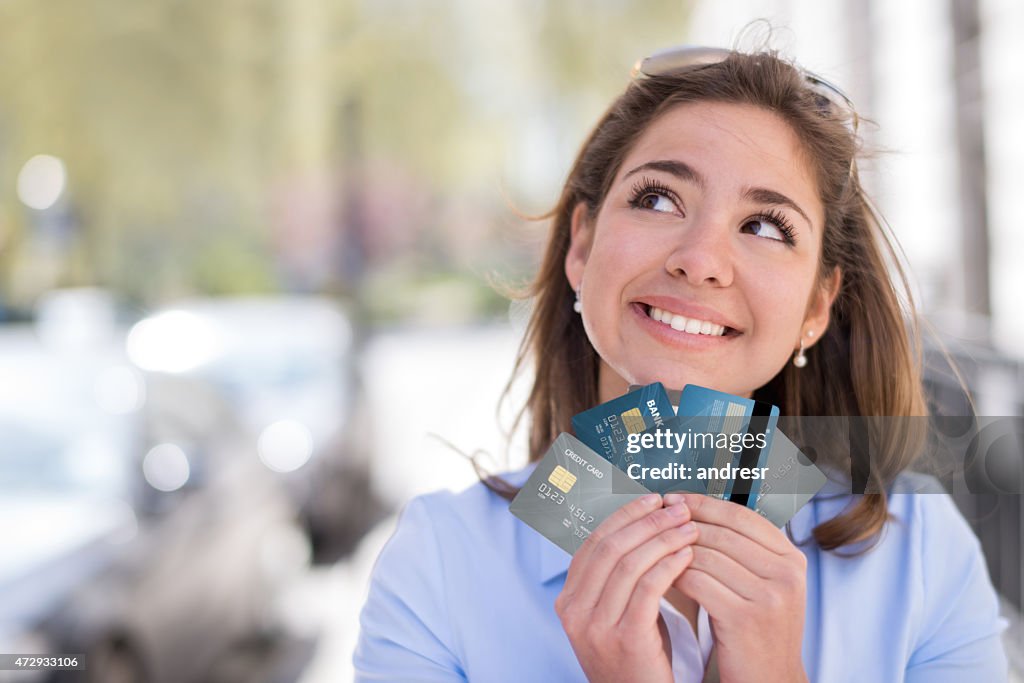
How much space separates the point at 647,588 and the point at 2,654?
2545mm

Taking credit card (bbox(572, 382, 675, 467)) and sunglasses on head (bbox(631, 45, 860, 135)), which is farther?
sunglasses on head (bbox(631, 45, 860, 135))

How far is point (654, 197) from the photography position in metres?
1.51

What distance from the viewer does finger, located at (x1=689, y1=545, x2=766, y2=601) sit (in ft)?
4.09

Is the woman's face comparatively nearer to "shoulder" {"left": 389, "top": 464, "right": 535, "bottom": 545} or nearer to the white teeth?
the white teeth

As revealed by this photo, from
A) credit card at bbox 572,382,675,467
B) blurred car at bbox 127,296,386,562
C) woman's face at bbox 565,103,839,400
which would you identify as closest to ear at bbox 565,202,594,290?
woman's face at bbox 565,103,839,400

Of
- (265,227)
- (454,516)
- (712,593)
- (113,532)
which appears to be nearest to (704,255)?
(712,593)

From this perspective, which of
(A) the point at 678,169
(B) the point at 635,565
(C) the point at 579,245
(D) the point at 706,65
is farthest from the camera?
(C) the point at 579,245

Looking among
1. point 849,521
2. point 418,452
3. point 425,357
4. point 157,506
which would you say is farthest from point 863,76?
point 425,357

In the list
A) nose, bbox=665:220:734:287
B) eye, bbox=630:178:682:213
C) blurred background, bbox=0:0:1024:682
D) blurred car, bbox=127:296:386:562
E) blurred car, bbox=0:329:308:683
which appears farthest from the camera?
blurred car, bbox=127:296:386:562

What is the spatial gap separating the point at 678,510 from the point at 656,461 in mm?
73

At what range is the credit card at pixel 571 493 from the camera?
1.24 metres

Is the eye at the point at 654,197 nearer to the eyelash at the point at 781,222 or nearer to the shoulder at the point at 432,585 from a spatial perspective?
the eyelash at the point at 781,222

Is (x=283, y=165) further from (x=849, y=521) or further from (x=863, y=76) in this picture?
(x=849, y=521)

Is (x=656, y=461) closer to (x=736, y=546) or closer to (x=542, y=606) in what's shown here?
(x=736, y=546)
